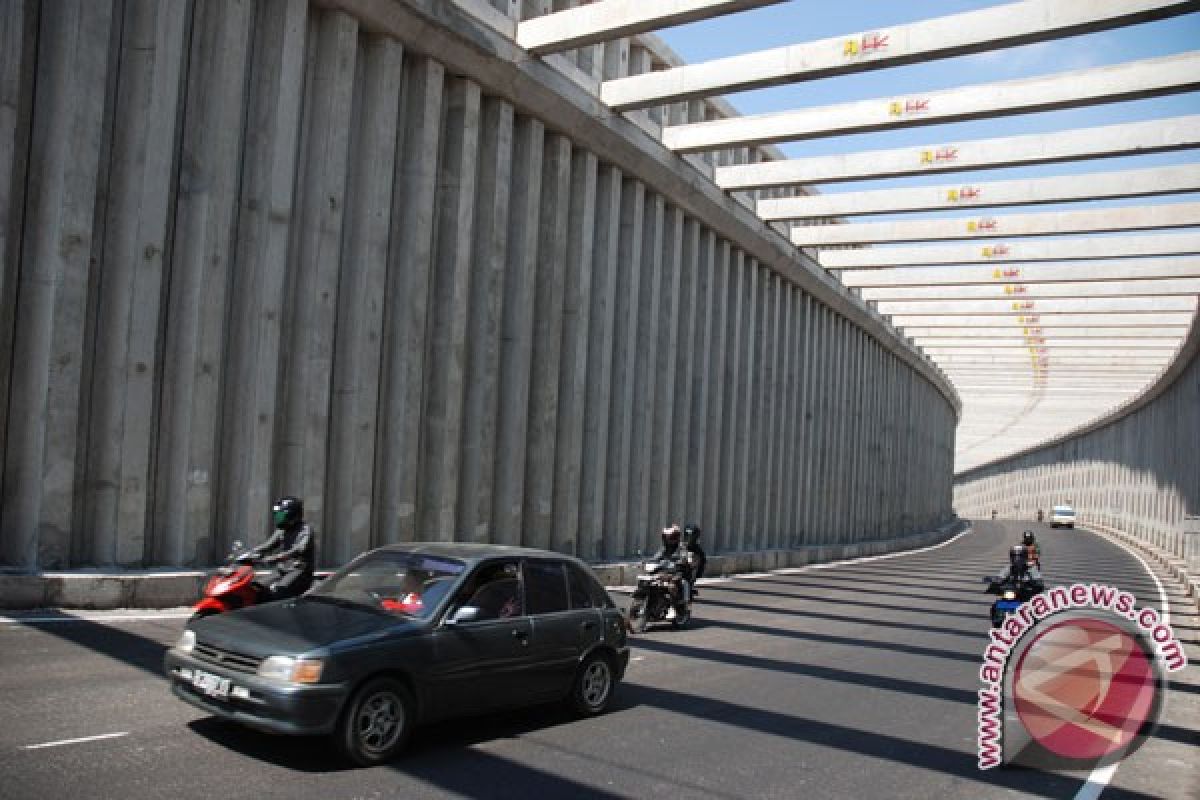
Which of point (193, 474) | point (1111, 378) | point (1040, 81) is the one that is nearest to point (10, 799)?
point (193, 474)

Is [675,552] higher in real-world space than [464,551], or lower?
lower

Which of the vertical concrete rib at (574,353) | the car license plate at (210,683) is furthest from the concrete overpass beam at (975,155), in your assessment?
the car license plate at (210,683)

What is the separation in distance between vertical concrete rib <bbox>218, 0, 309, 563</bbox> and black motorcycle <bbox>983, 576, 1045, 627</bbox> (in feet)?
32.9

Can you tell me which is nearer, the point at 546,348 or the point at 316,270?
the point at 316,270

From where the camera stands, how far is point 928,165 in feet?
62.6

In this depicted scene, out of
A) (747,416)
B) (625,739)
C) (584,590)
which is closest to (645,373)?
(747,416)

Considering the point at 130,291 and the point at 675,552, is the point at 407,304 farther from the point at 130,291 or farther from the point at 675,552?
the point at 675,552

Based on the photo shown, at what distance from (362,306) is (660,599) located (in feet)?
18.9

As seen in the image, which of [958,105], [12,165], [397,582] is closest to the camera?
[397,582]

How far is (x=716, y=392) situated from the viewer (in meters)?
24.3

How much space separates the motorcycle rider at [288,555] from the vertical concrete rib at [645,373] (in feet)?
40.1

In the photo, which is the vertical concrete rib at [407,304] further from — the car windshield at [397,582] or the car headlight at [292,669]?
the car headlight at [292,669]

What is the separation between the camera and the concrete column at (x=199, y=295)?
38.7 ft

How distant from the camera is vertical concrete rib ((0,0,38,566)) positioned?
10.1 m
